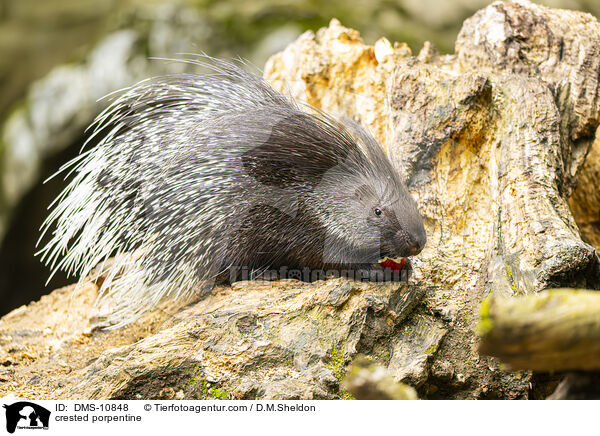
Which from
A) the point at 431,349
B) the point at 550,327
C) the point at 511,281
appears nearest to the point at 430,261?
the point at 511,281

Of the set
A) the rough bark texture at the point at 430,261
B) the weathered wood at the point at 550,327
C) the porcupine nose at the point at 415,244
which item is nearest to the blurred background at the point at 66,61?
the rough bark texture at the point at 430,261

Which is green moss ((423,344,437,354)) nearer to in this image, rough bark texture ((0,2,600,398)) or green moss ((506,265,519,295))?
rough bark texture ((0,2,600,398))

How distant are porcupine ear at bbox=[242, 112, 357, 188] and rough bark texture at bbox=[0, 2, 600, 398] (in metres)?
0.31

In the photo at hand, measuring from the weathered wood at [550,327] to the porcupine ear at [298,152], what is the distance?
1.33 meters

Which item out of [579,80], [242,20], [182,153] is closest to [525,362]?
[182,153]

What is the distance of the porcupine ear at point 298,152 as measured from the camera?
6.97 ft

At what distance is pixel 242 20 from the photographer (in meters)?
4.30

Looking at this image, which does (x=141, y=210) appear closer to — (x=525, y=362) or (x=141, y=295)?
(x=141, y=295)

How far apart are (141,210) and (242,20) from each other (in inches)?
110
